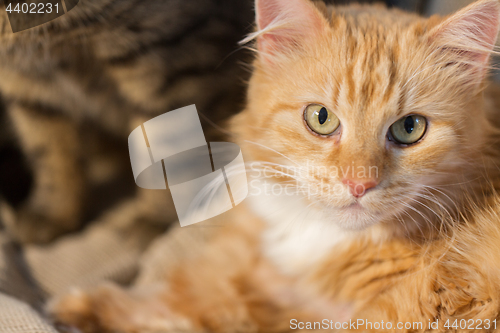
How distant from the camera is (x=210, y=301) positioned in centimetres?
85

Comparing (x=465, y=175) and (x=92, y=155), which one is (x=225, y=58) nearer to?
(x=92, y=155)

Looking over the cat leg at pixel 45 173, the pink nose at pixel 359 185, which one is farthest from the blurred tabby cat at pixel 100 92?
the pink nose at pixel 359 185

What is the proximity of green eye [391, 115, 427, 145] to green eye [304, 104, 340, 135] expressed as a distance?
10 cm

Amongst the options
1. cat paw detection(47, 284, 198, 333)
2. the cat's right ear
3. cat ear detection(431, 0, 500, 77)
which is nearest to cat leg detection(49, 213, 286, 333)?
cat paw detection(47, 284, 198, 333)

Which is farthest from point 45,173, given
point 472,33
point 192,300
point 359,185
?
point 472,33

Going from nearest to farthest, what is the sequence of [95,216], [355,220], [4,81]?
1. [355,220]
2. [4,81]
3. [95,216]

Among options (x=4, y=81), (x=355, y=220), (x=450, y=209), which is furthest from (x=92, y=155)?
(x=450, y=209)

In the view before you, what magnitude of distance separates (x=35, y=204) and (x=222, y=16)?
63cm

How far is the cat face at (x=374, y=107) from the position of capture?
1.94ft

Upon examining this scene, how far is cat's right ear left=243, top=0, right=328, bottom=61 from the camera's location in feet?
2.09

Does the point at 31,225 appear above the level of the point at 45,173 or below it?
below

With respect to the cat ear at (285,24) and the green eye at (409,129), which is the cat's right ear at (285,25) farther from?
the green eye at (409,129)

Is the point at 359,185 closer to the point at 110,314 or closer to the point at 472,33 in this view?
the point at 472,33

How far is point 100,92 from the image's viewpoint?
2.58 feet
